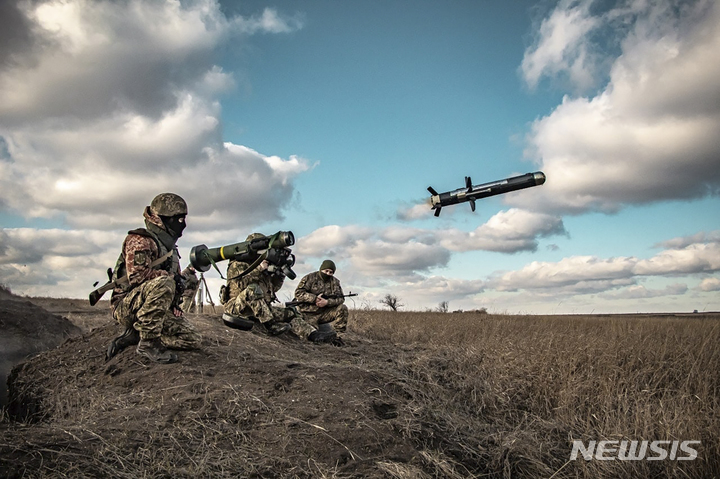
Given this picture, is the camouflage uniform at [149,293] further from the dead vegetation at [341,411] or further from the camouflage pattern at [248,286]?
the camouflage pattern at [248,286]

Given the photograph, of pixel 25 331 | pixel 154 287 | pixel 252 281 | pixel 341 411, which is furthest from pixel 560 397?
pixel 25 331

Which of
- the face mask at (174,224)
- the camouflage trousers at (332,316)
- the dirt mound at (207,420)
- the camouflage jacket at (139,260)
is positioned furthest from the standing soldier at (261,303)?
the camouflage jacket at (139,260)

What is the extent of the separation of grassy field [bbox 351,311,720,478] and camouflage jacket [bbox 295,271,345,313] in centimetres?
206

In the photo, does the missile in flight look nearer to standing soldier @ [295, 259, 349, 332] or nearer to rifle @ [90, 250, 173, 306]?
standing soldier @ [295, 259, 349, 332]

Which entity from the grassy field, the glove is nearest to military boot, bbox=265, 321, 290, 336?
the grassy field

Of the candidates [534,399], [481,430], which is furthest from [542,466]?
[534,399]

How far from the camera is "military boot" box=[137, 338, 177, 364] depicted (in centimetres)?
637

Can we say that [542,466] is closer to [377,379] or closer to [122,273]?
[377,379]

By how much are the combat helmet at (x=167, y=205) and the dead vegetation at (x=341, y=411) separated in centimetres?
184

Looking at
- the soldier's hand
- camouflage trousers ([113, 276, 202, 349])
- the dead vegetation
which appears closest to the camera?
the dead vegetation

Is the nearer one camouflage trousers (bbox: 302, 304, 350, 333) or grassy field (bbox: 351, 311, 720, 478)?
grassy field (bbox: 351, 311, 720, 478)

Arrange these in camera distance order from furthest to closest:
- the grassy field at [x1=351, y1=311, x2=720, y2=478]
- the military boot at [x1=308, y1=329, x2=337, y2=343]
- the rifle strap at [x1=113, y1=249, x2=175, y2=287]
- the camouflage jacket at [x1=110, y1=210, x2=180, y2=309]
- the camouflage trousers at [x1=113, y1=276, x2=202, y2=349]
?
1. the military boot at [x1=308, y1=329, x2=337, y2=343]
2. the rifle strap at [x1=113, y1=249, x2=175, y2=287]
3. the camouflage jacket at [x1=110, y1=210, x2=180, y2=309]
4. the camouflage trousers at [x1=113, y1=276, x2=202, y2=349]
5. the grassy field at [x1=351, y1=311, x2=720, y2=478]

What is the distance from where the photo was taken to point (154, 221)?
6.90m

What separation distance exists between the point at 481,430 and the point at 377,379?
128cm
